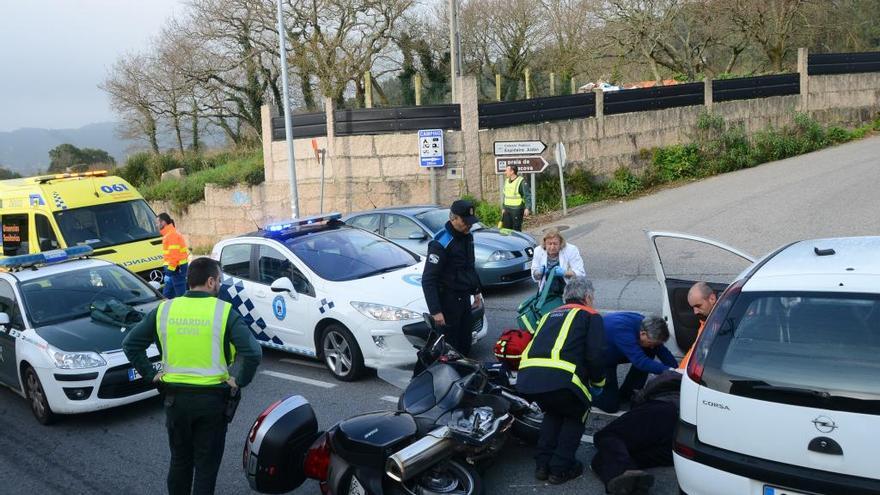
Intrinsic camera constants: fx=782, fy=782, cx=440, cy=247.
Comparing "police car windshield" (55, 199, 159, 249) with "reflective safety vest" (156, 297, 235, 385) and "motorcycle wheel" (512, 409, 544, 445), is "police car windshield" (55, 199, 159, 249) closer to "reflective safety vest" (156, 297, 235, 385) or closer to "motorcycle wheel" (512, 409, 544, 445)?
"reflective safety vest" (156, 297, 235, 385)

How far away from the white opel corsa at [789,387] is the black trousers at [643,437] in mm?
1155

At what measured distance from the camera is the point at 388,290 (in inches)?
315

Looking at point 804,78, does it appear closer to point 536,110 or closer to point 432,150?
point 536,110

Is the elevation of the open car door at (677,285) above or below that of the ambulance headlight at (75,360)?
above

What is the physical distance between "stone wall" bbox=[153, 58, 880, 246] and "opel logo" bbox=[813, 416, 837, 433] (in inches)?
563

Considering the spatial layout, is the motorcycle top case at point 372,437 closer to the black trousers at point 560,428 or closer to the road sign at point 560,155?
the black trousers at point 560,428

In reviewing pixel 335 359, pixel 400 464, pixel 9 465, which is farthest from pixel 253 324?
pixel 400 464

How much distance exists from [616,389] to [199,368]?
3.31 meters

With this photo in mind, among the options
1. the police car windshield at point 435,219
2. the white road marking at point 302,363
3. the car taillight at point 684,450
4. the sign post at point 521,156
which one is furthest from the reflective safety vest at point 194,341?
the sign post at point 521,156

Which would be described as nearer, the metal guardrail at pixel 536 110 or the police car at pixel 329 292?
the police car at pixel 329 292

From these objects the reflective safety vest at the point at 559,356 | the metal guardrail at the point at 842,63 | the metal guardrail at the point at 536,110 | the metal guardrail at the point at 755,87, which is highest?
the metal guardrail at the point at 842,63

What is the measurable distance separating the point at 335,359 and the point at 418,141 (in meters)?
10.5

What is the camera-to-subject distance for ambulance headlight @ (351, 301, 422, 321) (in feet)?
25.1

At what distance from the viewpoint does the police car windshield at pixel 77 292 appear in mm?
8047
